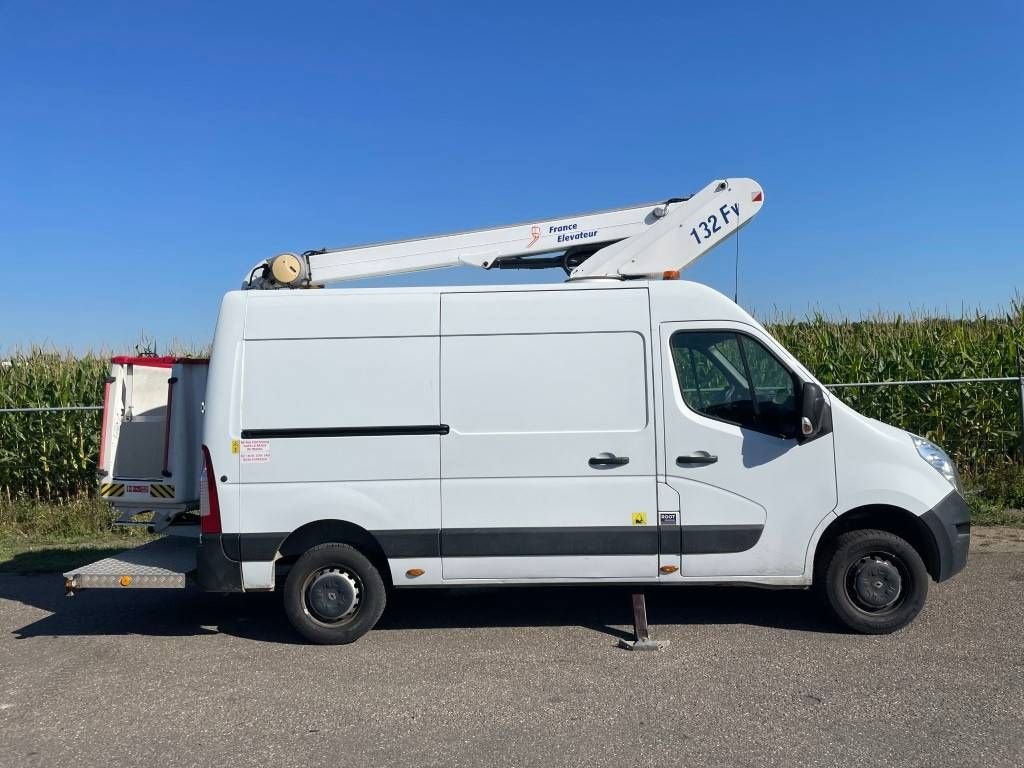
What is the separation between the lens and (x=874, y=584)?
19.3 feet

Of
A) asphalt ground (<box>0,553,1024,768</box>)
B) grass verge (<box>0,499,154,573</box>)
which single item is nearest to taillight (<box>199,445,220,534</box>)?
asphalt ground (<box>0,553,1024,768</box>)

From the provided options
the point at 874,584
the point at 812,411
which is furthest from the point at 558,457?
the point at 874,584

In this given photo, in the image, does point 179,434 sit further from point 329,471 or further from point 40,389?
point 40,389

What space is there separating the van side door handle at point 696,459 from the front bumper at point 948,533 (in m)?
1.49

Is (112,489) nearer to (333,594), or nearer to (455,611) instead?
(333,594)

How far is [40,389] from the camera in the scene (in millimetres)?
12531

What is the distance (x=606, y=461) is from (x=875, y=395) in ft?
25.1

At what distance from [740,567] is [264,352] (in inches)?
146

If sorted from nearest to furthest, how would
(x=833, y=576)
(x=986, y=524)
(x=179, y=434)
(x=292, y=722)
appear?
(x=292, y=722) → (x=833, y=576) → (x=179, y=434) → (x=986, y=524)

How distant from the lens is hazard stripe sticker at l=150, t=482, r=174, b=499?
22.3 feet

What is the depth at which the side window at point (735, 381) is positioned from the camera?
19.4 feet

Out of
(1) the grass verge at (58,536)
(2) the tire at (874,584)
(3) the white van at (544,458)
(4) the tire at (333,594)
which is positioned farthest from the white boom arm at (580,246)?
(1) the grass verge at (58,536)

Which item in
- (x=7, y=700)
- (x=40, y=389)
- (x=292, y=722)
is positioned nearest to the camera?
(x=292, y=722)

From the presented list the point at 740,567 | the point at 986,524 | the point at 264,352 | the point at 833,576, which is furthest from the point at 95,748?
the point at 986,524
